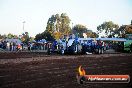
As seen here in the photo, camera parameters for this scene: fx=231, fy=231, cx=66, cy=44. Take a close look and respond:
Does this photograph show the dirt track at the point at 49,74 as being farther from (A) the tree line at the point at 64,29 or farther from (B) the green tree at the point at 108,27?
(B) the green tree at the point at 108,27

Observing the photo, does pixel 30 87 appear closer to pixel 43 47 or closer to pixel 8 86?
pixel 8 86

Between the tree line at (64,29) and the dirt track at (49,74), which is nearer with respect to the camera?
the dirt track at (49,74)

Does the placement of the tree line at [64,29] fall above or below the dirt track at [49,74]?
above

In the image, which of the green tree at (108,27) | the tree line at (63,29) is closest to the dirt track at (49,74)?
the tree line at (63,29)

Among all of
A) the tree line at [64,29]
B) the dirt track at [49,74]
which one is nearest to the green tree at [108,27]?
the tree line at [64,29]

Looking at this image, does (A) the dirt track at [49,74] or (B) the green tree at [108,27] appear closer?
(A) the dirt track at [49,74]

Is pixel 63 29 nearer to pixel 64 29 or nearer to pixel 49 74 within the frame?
pixel 64 29

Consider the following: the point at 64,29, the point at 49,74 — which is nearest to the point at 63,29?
the point at 64,29

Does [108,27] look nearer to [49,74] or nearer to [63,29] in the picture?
[63,29]

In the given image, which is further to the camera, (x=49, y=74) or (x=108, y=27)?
(x=108, y=27)

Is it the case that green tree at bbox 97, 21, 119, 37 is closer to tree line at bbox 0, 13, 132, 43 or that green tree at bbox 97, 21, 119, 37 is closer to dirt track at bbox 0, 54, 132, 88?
tree line at bbox 0, 13, 132, 43

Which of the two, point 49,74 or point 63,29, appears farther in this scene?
point 63,29

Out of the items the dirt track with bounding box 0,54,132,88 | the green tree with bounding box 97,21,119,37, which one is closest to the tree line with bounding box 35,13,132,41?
the green tree with bounding box 97,21,119,37

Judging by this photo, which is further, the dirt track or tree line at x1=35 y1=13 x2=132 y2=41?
tree line at x1=35 y1=13 x2=132 y2=41
